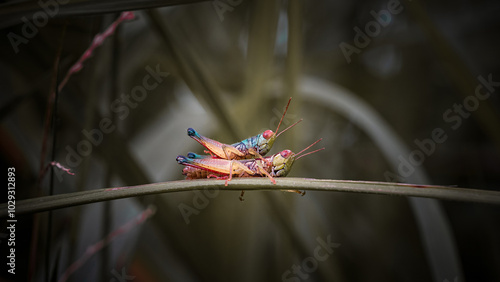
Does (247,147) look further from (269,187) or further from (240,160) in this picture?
(269,187)

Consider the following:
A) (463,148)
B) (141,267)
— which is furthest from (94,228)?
(463,148)

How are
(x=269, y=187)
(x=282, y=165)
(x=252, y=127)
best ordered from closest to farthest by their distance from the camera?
(x=269, y=187) < (x=282, y=165) < (x=252, y=127)

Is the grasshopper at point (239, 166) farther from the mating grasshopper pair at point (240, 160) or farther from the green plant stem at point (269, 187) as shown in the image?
the green plant stem at point (269, 187)

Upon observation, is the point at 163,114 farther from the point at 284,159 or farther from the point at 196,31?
the point at 284,159

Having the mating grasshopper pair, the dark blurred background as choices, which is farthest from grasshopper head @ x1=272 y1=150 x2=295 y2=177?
the dark blurred background

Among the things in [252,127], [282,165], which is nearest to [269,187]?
[282,165]
